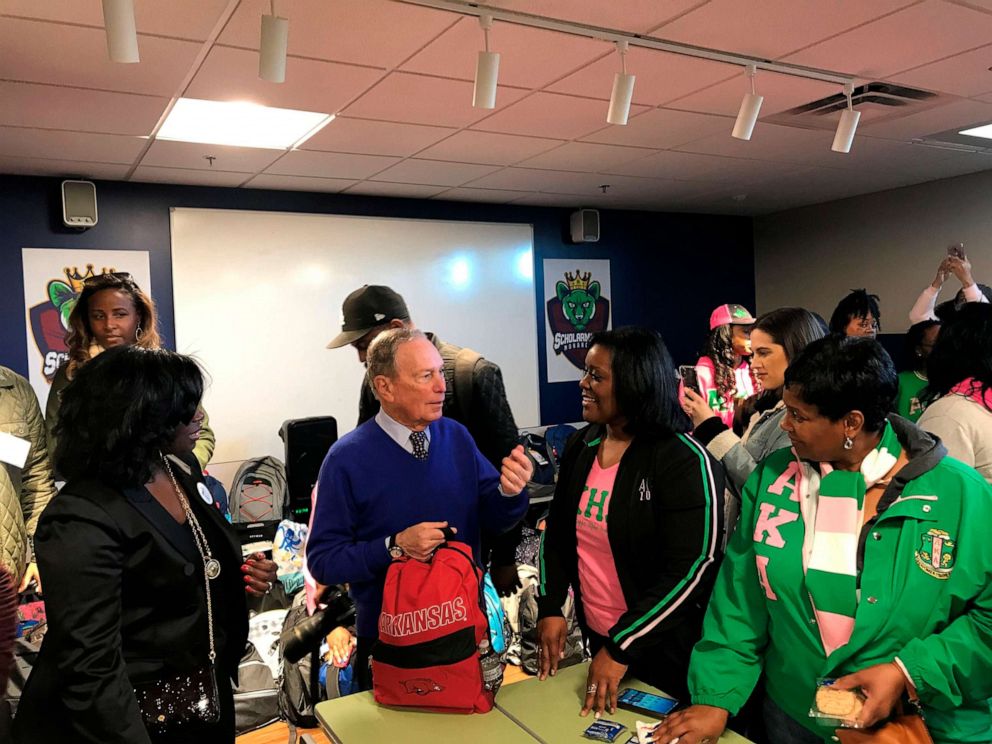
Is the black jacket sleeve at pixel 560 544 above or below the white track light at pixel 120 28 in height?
below

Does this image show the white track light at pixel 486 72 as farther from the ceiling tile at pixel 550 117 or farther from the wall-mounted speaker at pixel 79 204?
the wall-mounted speaker at pixel 79 204

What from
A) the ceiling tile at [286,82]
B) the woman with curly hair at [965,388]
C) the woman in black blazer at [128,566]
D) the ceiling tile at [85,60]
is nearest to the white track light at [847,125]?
the woman with curly hair at [965,388]

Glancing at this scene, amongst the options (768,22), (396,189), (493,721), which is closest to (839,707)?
(493,721)

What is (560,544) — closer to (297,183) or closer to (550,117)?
(550,117)

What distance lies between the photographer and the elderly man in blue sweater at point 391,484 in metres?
1.82

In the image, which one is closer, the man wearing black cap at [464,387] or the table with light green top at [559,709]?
the table with light green top at [559,709]

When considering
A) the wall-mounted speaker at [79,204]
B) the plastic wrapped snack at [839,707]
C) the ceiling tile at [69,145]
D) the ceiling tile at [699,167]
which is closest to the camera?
the plastic wrapped snack at [839,707]

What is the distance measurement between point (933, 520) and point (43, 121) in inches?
155

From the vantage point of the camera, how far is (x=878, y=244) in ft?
21.9

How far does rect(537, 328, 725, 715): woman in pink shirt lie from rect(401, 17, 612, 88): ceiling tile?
1408 mm

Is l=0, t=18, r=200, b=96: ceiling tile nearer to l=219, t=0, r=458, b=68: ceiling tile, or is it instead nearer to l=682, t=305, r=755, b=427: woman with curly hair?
l=219, t=0, r=458, b=68: ceiling tile

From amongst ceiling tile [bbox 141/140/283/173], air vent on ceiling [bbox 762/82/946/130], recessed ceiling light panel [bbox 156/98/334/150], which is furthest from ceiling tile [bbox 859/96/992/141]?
ceiling tile [bbox 141/140/283/173]

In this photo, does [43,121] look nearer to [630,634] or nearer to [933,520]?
[630,634]

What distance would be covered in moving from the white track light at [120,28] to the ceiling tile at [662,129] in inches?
98.4
